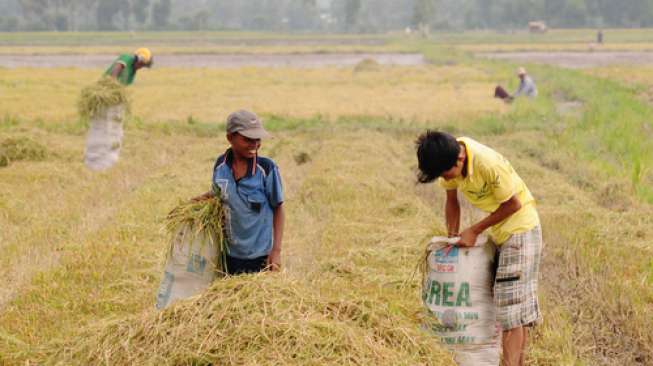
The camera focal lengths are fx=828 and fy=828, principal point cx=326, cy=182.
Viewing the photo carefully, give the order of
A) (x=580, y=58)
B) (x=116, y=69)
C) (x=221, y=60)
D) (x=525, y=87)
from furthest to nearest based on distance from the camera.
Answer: (x=221, y=60) < (x=580, y=58) < (x=525, y=87) < (x=116, y=69)

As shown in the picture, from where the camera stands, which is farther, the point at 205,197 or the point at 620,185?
the point at 620,185

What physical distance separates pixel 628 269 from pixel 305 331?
12.4ft

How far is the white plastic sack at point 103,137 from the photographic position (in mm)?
10797

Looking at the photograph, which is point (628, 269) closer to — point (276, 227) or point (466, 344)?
point (466, 344)

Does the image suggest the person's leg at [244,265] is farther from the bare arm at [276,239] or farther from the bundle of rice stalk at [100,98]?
the bundle of rice stalk at [100,98]

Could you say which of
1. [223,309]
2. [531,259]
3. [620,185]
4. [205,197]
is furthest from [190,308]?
[620,185]

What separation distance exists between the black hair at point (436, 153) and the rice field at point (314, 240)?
72 cm

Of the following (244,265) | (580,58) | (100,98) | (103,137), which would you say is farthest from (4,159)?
(580,58)

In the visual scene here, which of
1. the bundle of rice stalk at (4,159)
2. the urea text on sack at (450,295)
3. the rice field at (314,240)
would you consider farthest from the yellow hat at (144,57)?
the urea text on sack at (450,295)

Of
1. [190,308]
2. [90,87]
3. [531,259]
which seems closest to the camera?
[190,308]

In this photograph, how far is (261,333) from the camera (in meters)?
3.54

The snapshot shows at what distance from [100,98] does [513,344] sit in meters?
7.72

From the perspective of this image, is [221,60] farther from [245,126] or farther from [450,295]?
[450,295]

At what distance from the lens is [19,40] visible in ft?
223
